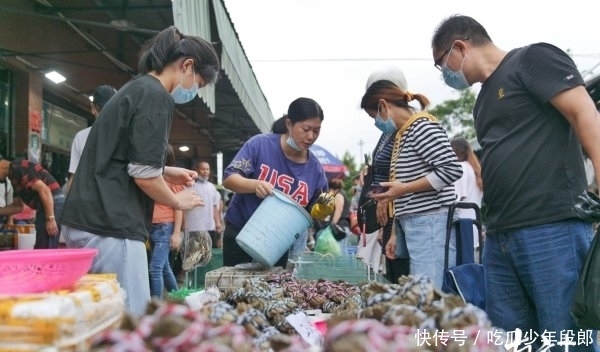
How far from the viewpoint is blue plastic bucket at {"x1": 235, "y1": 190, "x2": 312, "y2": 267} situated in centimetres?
290

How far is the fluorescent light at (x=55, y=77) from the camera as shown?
25.5 ft

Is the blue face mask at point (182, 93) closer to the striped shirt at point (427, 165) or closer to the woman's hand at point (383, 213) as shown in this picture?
the striped shirt at point (427, 165)

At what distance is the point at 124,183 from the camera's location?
1.99m

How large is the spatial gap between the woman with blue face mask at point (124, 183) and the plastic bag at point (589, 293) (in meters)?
1.52

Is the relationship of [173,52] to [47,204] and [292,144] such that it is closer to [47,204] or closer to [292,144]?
[292,144]

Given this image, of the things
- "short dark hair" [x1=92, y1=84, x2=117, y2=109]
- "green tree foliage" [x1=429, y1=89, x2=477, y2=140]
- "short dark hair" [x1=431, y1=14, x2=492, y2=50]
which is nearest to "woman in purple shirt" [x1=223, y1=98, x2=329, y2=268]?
"short dark hair" [x1=92, y1=84, x2=117, y2=109]

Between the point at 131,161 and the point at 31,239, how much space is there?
4.54m

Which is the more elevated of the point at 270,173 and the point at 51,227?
the point at 270,173

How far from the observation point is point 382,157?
3320 millimetres

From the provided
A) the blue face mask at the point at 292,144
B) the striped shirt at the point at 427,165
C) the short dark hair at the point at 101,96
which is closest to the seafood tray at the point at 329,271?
the striped shirt at the point at 427,165

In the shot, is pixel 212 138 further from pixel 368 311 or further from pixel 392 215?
pixel 368 311

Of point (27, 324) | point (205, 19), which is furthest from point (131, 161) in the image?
point (205, 19)

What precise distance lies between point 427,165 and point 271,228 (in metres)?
0.91

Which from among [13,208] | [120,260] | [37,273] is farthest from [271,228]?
[13,208]
